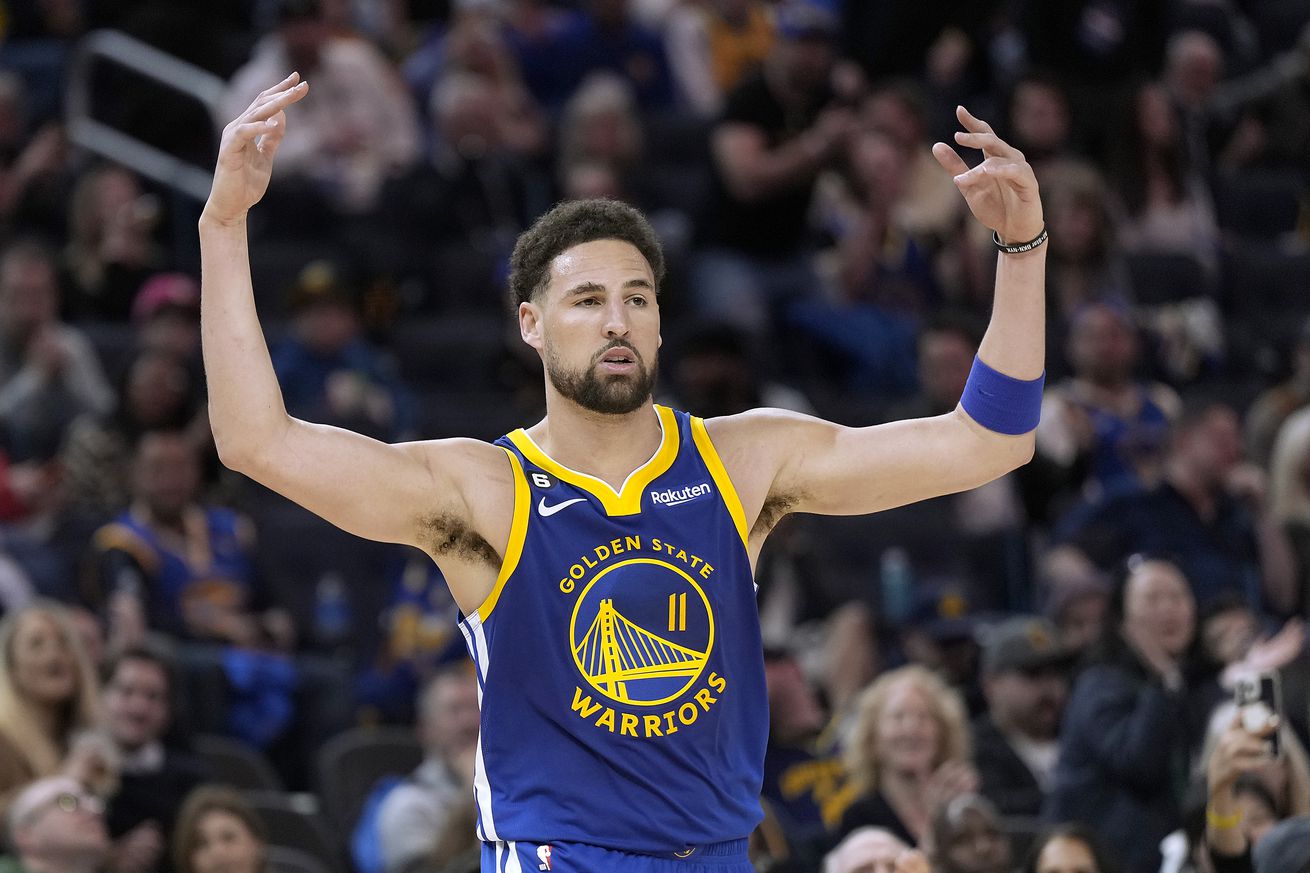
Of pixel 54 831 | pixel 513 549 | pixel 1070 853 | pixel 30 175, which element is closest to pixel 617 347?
pixel 513 549

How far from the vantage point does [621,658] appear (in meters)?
4.20

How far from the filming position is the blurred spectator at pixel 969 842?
6883mm

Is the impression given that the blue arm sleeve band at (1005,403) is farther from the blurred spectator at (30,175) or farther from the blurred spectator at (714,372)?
the blurred spectator at (30,175)

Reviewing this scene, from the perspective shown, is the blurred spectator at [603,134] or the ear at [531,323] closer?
the ear at [531,323]

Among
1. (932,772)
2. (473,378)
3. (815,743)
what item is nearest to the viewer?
(932,772)

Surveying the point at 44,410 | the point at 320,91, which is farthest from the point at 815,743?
the point at 320,91

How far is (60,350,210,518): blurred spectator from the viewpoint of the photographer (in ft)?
32.4

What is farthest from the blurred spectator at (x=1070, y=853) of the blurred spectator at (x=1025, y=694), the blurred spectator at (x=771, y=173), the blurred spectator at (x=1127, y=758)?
the blurred spectator at (x=771, y=173)

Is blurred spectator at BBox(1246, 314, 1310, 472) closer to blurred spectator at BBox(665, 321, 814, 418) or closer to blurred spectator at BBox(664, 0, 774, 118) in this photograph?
blurred spectator at BBox(665, 321, 814, 418)

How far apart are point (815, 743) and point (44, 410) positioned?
428cm

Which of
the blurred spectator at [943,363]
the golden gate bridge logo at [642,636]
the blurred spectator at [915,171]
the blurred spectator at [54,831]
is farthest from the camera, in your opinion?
the blurred spectator at [915,171]

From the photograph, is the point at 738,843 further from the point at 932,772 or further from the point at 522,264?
the point at 932,772

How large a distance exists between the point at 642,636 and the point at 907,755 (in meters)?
3.80

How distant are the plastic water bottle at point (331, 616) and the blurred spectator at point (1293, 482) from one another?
4.28 m
